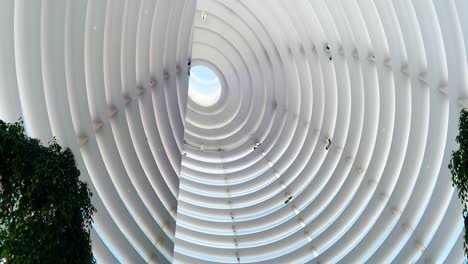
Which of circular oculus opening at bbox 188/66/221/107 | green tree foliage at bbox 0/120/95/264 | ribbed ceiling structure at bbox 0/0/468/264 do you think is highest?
circular oculus opening at bbox 188/66/221/107

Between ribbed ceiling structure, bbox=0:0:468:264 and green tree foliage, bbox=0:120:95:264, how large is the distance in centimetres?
269

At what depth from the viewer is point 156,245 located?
15.0 meters

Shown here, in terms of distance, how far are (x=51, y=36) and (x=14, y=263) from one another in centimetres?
517

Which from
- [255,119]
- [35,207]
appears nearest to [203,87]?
[255,119]

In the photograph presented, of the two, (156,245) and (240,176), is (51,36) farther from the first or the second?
(240,176)

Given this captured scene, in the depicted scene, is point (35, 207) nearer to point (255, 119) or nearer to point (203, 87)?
point (255, 119)

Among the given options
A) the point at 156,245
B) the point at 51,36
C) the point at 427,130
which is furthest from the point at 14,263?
the point at 427,130

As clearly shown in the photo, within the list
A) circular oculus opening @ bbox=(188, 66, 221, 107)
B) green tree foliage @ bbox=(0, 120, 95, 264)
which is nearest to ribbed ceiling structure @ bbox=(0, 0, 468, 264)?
circular oculus opening @ bbox=(188, 66, 221, 107)

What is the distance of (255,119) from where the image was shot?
23.4m

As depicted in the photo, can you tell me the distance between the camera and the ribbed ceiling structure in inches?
439

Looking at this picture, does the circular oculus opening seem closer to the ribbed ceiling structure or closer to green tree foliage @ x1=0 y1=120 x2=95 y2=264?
the ribbed ceiling structure

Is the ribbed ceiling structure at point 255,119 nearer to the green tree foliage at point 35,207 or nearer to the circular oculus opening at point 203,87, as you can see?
the circular oculus opening at point 203,87

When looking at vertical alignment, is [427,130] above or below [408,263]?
above

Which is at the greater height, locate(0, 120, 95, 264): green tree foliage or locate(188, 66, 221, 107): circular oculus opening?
locate(188, 66, 221, 107): circular oculus opening
